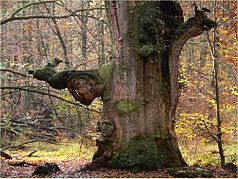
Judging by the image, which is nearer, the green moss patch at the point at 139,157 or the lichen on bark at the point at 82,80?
the green moss patch at the point at 139,157

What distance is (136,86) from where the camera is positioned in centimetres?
729

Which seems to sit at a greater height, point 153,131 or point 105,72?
point 105,72

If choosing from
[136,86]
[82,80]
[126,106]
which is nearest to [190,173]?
[126,106]

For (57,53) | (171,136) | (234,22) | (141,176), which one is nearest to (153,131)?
(171,136)

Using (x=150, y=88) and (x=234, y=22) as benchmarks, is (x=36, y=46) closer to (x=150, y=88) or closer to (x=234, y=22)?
(x=234, y=22)

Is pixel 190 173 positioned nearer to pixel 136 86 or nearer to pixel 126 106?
pixel 126 106

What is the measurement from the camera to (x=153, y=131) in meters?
7.22

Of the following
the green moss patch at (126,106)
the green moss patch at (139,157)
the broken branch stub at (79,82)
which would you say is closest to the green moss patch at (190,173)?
the green moss patch at (139,157)

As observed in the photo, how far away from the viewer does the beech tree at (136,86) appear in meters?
7.15

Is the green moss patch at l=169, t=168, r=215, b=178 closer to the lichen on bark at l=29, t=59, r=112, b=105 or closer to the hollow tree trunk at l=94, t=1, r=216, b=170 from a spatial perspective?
the hollow tree trunk at l=94, t=1, r=216, b=170

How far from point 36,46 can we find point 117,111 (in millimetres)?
15923

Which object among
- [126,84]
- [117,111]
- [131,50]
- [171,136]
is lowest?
[171,136]

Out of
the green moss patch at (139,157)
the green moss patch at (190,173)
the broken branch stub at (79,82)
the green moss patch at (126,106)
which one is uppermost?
the broken branch stub at (79,82)

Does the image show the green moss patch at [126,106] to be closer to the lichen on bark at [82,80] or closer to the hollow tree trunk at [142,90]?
Answer: the hollow tree trunk at [142,90]
